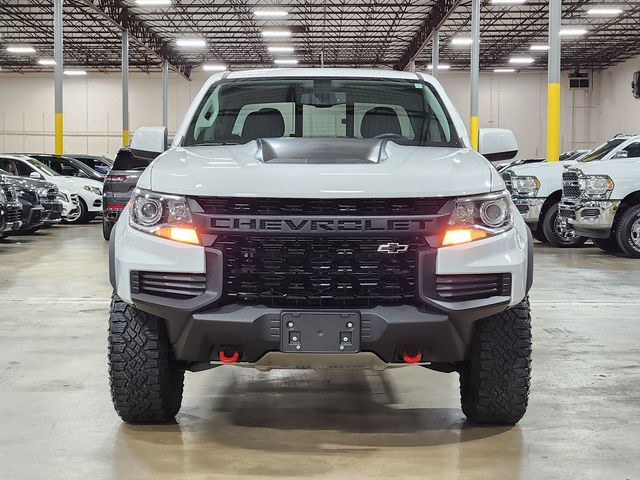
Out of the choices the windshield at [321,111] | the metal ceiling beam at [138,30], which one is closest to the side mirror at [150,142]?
the windshield at [321,111]

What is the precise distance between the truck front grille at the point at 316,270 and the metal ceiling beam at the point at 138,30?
25473 millimetres

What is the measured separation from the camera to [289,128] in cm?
479

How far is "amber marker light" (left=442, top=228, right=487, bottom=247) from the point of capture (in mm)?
3518

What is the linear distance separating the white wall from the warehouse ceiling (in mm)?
1065

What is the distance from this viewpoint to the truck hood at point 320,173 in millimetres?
3494

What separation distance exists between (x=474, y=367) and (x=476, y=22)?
2017 cm

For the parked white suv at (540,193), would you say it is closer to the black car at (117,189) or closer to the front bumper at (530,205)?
the front bumper at (530,205)

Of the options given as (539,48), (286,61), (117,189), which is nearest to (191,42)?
(286,61)

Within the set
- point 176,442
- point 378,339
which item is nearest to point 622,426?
point 378,339

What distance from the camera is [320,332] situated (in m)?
3.47

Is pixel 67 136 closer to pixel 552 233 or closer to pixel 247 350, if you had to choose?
A: pixel 552 233

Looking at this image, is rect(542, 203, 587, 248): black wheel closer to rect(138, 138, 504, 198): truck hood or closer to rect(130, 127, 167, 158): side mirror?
rect(130, 127, 167, 158): side mirror

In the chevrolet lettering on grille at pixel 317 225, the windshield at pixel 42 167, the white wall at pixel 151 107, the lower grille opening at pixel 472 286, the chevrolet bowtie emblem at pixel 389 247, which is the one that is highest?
the white wall at pixel 151 107

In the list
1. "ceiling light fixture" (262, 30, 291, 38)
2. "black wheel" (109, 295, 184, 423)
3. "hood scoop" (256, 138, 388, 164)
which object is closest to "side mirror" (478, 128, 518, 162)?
"hood scoop" (256, 138, 388, 164)
